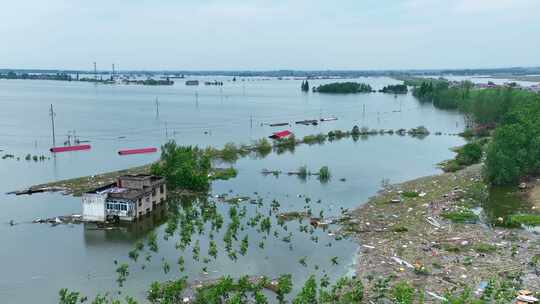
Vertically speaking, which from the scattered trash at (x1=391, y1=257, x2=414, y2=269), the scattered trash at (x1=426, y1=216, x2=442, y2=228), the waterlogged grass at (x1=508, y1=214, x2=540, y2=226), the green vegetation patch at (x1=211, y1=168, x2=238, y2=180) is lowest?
the scattered trash at (x1=391, y1=257, x2=414, y2=269)

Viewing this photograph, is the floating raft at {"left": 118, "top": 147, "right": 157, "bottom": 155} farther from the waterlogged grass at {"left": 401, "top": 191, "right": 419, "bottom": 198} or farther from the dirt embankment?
the waterlogged grass at {"left": 401, "top": 191, "right": 419, "bottom": 198}

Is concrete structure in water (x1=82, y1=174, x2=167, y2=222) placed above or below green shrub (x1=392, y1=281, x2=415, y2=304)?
above

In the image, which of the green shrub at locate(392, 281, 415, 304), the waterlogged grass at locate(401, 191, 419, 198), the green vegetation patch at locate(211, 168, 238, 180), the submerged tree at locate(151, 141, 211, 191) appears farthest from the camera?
the green vegetation patch at locate(211, 168, 238, 180)

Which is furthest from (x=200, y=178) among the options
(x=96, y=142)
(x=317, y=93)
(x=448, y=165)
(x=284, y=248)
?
(x=317, y=93)

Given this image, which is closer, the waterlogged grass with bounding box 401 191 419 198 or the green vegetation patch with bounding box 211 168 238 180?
the waterlogged grass with bounding box 401 191 419 198

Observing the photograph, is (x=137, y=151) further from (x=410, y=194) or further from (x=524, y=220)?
(x=524, y=220)

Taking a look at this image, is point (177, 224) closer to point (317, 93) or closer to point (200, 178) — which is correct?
point (200, 178)

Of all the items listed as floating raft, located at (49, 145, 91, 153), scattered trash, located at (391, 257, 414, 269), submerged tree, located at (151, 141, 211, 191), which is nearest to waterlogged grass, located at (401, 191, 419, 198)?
scattered trash, located at (391, 257, 414, 269)
